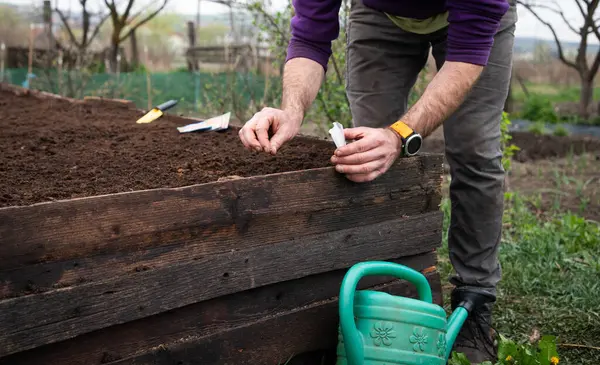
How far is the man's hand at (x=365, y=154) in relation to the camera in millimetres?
1847

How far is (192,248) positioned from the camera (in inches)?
66.2

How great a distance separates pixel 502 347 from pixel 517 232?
2114 mm

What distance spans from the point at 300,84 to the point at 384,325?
0.97 metres

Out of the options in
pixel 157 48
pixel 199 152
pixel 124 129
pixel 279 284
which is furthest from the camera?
pixel 157 48

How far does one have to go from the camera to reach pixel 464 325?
2383 mm

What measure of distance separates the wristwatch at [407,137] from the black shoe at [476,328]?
2.22 feet

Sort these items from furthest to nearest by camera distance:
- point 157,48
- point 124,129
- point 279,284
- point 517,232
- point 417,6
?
1. point 157,48
2. point 517,232
3. point 124,129
4. point 417,6
5. point 279,284

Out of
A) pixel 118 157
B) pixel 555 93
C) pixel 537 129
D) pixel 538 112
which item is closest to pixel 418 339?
pixel 118 157

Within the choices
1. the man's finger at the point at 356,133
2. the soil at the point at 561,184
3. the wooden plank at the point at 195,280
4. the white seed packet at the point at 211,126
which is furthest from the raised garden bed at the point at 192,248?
the soil at the point at 561,184

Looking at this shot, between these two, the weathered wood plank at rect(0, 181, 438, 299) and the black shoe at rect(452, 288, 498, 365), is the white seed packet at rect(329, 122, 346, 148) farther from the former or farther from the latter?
the black shoe at rect(452, 288, 498, 365)

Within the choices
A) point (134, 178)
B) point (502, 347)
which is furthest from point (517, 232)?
point (134, 178)

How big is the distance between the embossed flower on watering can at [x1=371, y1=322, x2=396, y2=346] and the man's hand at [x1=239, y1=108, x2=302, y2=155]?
1.97 ft

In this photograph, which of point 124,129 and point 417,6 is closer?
point 417,6

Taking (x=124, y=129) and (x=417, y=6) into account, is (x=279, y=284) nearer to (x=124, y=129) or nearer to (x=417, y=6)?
(x=417, y=6)
